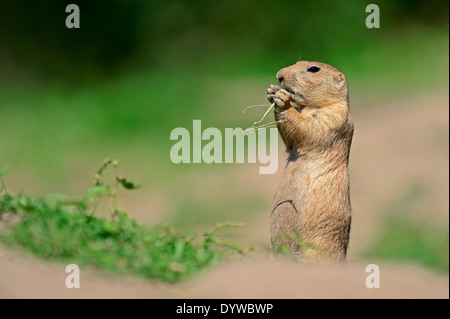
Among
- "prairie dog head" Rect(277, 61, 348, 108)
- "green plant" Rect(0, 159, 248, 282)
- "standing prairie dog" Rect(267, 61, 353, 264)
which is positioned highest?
"prairie dog head" Rect(277, 61, 348, 108)

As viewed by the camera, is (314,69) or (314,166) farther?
(314,69)

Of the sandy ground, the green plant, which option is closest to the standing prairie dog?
the sandy ground

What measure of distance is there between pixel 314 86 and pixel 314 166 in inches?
22.8

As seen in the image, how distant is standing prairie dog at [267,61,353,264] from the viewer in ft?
15.8

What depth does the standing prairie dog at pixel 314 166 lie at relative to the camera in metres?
4.82

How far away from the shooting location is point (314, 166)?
4.94 metres

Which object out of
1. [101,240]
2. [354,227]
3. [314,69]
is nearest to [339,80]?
[314,69]

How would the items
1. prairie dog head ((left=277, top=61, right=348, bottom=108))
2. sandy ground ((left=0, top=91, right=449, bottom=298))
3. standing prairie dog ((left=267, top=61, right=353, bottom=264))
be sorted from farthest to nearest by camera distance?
prairie dog head ((left=277, top=61, right=348, bottom=108))
standing prairie dog ((left=267, top=61, right=353, bottom=264))
sandy ground ((left=0, top=91, right=449, bottom=298))

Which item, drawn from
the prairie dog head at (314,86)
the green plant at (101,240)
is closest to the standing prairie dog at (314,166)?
the prairie dog head at (314,86)

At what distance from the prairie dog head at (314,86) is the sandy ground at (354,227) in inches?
44.5

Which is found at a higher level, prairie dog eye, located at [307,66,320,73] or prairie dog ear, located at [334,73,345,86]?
prairie dog eye, located at [307,66,320,73]

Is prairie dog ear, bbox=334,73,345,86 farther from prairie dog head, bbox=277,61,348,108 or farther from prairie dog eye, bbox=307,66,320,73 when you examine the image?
prairie dog eye, bbox=307,66,320,73

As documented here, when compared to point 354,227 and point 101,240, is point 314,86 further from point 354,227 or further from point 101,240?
point 354,227

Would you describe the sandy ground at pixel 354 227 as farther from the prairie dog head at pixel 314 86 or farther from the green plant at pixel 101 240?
the prairie dog head at pixel 314 86
